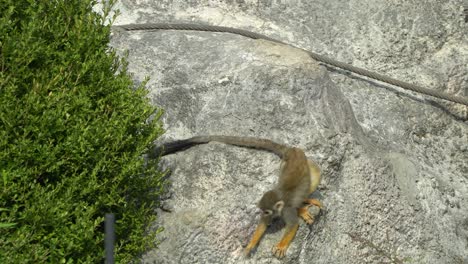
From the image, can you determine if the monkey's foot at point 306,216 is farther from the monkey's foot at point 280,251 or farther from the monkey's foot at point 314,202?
the monkey's foot at point 280,251

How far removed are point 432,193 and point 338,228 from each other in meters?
1.22

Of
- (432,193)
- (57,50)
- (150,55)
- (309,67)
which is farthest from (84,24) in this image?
(432,193)

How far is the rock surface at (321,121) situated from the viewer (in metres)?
6.04

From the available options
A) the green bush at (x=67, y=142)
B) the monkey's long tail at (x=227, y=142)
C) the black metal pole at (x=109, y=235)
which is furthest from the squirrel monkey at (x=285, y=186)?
the black metal pole at (x=109, y=235)

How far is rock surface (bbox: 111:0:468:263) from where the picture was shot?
6.04 metres

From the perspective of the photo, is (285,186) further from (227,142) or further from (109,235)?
(109,235)

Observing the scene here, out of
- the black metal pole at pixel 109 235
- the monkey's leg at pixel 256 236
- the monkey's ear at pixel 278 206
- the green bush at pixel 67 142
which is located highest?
the black metal pole at pixel 109 235

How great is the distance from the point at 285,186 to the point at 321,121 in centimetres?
81

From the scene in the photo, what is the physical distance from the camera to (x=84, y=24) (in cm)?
601

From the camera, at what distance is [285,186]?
6.04 meters

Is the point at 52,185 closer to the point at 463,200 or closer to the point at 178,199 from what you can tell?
the point at 178,199

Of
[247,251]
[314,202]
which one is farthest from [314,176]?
[247,251]

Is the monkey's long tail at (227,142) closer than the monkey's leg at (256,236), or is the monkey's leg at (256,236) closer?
the monkey's leg at (256,236)

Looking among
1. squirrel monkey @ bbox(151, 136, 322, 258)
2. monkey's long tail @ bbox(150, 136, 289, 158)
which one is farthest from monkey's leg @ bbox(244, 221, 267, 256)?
monkey's long tail @ bbox(150, 136, 289, 158)
